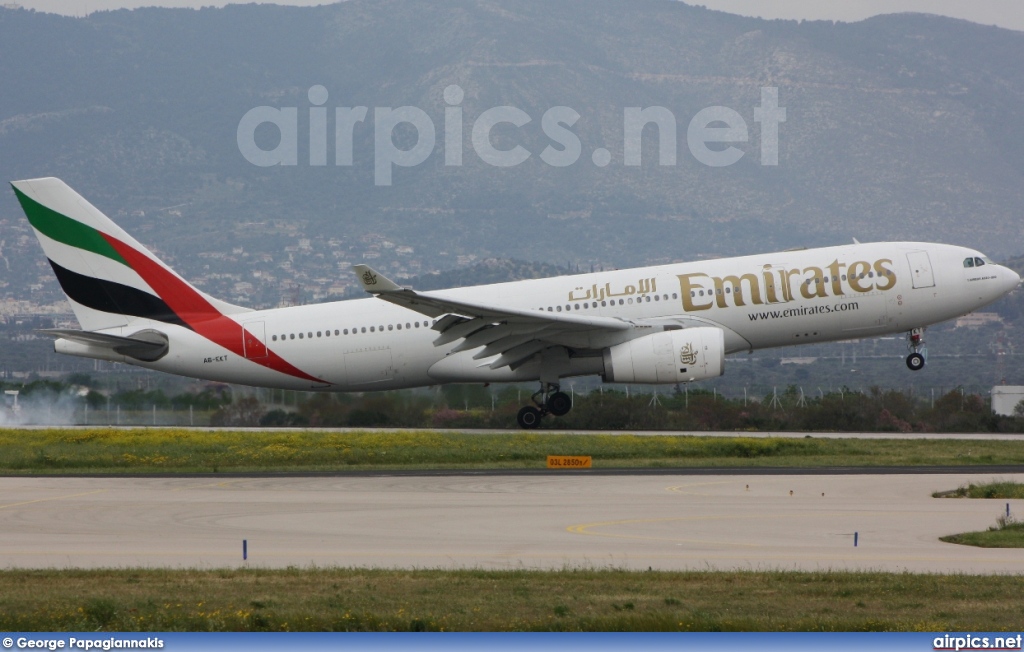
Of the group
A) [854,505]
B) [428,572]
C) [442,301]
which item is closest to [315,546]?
[428,572]

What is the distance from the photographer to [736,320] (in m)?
34.2

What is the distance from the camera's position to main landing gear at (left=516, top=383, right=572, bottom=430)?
115 ft

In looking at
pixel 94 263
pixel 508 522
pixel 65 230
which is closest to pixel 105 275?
pixel 94 263

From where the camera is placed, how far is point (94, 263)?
116ft

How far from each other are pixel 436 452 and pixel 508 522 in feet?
34.3

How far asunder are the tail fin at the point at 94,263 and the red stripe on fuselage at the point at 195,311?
3 centimetres

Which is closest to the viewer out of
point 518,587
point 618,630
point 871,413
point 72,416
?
point 618,630

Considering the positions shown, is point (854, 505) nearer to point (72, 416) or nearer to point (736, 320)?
point (736, 320)

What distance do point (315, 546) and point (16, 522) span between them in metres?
5.08

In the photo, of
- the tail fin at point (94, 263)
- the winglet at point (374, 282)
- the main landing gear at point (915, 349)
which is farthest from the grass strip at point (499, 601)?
the main landing gear at point (915, 349)

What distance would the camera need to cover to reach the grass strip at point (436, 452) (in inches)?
1090

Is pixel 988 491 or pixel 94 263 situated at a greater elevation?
pixel 94 263

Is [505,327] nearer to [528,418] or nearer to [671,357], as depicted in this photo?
[528,418]

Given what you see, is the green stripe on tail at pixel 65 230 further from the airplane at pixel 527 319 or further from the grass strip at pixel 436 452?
the grass strip at pixel 436 452
